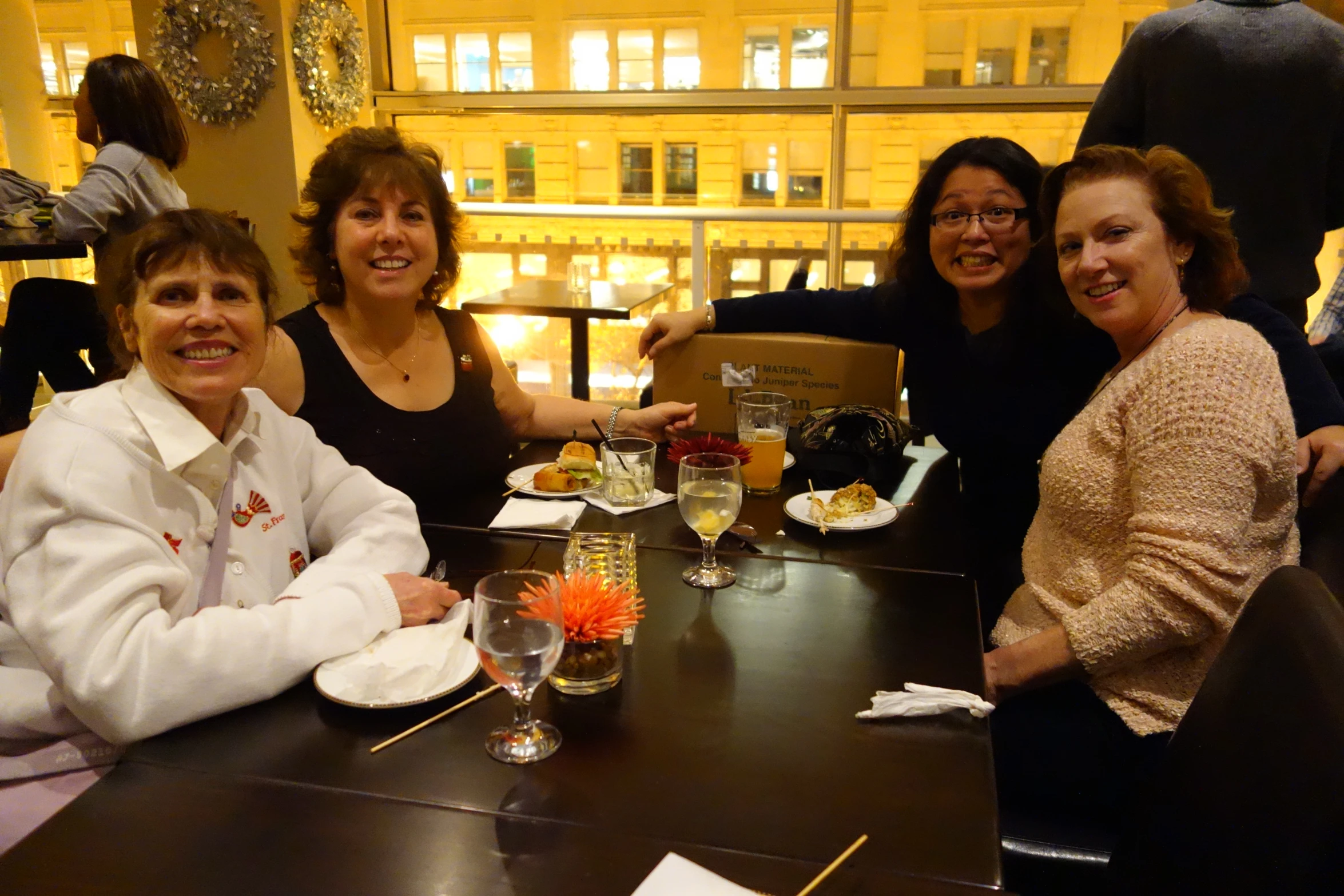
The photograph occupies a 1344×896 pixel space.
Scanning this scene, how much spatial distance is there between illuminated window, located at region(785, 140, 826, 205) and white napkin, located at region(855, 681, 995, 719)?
5.17 metres

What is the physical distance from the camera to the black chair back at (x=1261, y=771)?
77 cm

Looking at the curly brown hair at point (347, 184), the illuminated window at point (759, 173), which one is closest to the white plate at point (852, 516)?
the curly brown hair at point (347, 184)

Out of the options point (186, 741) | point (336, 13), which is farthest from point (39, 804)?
point (336, 13)

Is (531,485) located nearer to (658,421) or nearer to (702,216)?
(658,421)

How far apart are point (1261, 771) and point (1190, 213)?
97 cm

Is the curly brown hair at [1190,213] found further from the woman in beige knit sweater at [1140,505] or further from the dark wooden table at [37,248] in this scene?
the dark wooden table at [37,248]

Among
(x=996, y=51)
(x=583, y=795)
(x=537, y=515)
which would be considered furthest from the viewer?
(x=996, y=51)

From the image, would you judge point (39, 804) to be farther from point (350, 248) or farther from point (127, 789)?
point (350, 248)

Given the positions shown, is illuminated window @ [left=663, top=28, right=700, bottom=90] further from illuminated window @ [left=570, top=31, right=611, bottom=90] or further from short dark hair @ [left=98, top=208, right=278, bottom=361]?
short dark hair @ [left=98, top=208, right=278, bottom=361]

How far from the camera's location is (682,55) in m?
5.62

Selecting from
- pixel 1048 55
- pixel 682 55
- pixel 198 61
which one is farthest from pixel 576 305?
pixel 1048 55

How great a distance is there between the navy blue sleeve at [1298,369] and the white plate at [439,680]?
137 centimetres

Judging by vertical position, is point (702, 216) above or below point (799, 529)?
above

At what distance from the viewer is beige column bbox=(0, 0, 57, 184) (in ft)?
18.0
